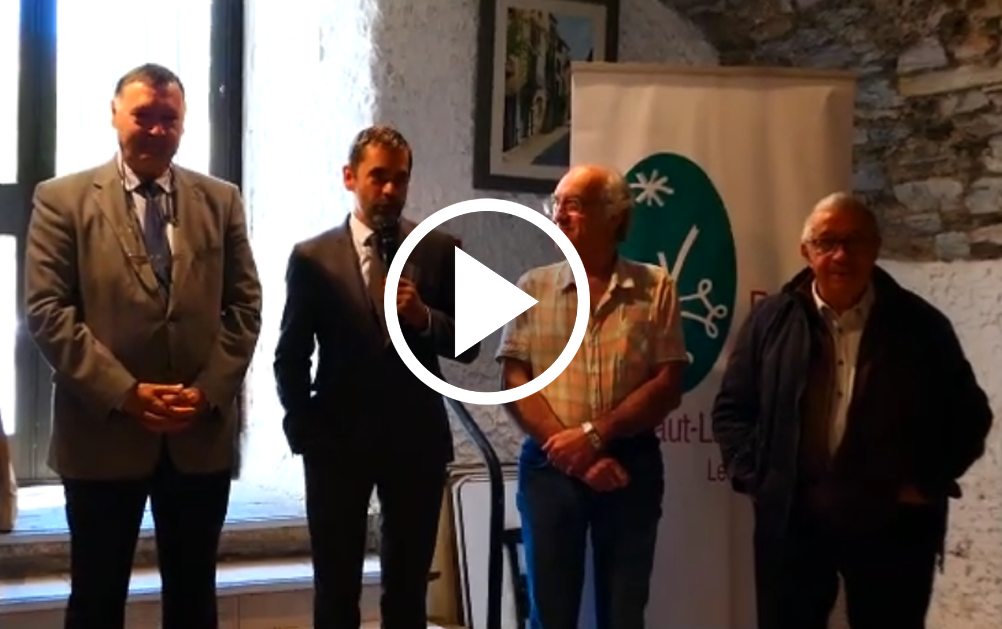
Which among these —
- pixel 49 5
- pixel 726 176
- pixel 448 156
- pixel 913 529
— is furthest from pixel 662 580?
pixel 49 5

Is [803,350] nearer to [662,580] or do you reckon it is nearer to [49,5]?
[662,580]

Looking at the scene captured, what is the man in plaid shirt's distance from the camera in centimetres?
279

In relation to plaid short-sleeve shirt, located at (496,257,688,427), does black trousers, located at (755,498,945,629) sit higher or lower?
lower

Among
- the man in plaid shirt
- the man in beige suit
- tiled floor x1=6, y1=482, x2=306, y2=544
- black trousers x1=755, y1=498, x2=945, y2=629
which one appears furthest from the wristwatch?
tiled floor x1=6, y1=482, x2=306, y2=544

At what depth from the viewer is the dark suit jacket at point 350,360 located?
253 centimetres

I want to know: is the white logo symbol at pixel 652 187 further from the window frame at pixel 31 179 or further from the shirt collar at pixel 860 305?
the window frame at pixel 31 179

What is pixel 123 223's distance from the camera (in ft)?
8.31

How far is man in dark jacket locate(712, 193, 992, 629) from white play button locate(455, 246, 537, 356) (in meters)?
0.56

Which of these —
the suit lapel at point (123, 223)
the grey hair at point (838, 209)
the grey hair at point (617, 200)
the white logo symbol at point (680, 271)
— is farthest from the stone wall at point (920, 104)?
the suit lapel at point (123, 223)

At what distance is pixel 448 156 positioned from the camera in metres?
3.96

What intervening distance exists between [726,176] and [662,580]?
1039mm

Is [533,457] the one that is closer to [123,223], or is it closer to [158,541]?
[158,541]

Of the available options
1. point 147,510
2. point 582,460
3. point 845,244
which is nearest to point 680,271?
point 845,244

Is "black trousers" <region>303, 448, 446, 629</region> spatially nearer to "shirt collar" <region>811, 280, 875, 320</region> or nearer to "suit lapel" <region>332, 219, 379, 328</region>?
"suit lapel" <region>332, 219, 379, 328</region>
